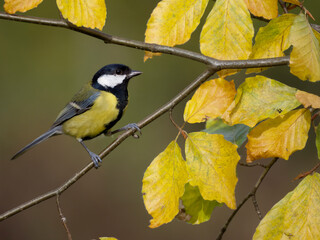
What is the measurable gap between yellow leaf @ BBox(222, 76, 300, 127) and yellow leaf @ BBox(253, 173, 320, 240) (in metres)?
0.16

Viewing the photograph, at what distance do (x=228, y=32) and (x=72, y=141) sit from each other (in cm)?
416

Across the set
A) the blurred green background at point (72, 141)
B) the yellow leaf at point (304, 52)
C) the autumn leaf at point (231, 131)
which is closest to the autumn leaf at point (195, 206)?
the autumn leaf at point (231, 131)

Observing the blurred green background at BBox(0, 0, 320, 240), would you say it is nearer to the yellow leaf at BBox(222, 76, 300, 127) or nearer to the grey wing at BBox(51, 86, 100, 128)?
the grey wing at BBox(51, 86, 100, 128)

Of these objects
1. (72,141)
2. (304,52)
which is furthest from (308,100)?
(72,141)

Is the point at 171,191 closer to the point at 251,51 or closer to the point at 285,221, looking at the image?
the point at 285,221

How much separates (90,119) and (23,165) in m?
3.04

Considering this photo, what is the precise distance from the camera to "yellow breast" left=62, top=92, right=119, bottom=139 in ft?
6.04

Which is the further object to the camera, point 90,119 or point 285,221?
point 90,119

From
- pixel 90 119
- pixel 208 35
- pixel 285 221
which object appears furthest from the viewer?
pixel 90 119

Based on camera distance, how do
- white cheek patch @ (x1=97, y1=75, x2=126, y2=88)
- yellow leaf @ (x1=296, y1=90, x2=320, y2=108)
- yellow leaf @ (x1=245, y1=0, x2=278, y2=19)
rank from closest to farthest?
yellow leaf @ (x1=296, y1=90, x2=320, y2=108), yellow leaf @ (x1=245, y1=0, x2=278, y2=19), white cheek patch @ (x1=97, y1=75, x2=126, y2=88)

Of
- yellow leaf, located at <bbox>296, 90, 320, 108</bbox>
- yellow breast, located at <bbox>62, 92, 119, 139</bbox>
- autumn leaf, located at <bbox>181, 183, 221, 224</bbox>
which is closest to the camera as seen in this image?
yellow leaf, located at <bbox>296, 90, 320, 108</bbox>

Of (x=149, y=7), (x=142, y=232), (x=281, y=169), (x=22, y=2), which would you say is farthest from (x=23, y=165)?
(x=22, y=2)

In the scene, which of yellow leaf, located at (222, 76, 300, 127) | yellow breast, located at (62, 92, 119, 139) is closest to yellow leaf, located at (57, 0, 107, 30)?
yellow leaf, located at (222, 76, 300, 127)

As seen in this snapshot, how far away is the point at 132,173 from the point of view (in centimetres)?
471
